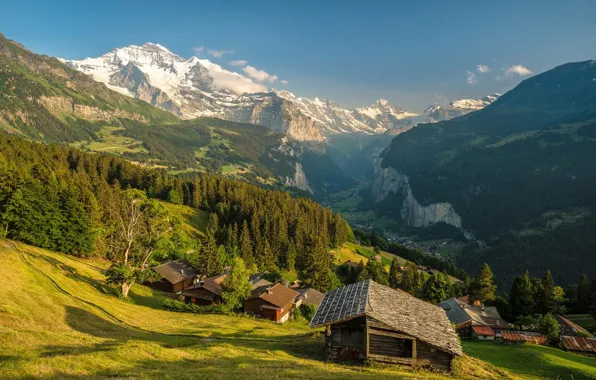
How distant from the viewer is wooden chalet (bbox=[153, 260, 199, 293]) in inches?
3204

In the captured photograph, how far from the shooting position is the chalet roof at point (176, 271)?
3241 inches

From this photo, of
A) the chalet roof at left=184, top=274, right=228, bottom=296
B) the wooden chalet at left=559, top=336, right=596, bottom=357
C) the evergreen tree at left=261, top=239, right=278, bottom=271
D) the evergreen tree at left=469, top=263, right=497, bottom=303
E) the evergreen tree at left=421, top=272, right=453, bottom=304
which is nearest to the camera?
the wooden chalet at left=559, top=336, right=596, bottom=357

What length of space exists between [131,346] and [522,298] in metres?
88.9

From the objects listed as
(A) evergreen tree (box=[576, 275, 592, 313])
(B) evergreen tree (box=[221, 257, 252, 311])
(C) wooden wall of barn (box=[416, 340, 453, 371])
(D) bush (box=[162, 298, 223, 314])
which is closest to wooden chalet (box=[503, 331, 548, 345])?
(C) wooden wall of barn (box=[416, 340, 453, 371])

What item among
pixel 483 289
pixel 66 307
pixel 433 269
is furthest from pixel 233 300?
pixel 433 269

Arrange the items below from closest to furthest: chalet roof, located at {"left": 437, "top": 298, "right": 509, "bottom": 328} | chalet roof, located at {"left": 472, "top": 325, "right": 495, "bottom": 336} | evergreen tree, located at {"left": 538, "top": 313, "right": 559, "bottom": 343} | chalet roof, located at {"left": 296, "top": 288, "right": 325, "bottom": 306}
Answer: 1. evergreen tree, located at {"left": 538, "top": 313, "right": 559, "bottom": 343}
2. chalet roof, located at {"left": 472, "top": 325, "right": 495, "bottom": 336}
3. chalet roof, located at {"left": 437, "top": 298, "right": 509, "bottom": 328}
4. chalet roof, located at {"left": 296, "top": 288, "right": 325, "bottom": 306}

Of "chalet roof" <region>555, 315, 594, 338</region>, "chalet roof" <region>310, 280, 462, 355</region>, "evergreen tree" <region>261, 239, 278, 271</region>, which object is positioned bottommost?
"chalet roof" <region>555, 315, 594, 338</region>

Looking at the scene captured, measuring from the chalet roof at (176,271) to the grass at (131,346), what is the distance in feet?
93.6

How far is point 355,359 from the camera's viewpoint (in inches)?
1179

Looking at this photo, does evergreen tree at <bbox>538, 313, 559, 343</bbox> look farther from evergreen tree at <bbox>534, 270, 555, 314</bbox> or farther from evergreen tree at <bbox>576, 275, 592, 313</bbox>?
evergreen tree at <bbox>576, 275, 592, 313</bbox>

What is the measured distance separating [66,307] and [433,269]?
157153mm

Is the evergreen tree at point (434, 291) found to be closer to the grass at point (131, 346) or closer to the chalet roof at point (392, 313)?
the grass at point (131, 346)

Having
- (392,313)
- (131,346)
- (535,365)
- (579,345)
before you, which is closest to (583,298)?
(579,345)

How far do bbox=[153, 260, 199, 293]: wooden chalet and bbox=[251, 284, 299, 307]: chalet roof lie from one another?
21.0 metres
